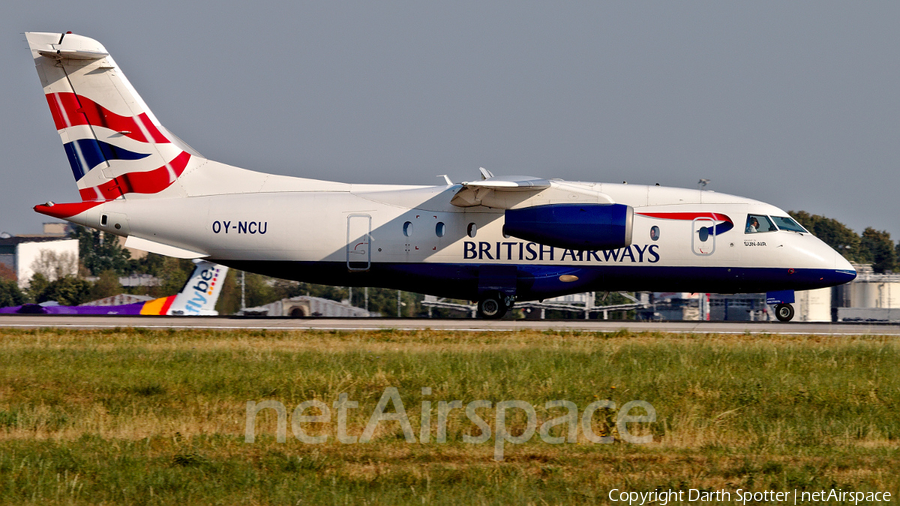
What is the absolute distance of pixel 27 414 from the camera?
11.9 m

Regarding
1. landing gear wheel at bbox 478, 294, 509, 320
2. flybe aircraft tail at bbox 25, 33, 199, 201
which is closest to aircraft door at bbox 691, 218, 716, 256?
landing gear wheel at bbox 478, 294, 509, 320

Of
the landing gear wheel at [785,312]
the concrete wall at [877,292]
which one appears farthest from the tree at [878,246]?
the landing gear wheel at [785,312]

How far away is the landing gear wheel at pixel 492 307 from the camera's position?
84.0 feet

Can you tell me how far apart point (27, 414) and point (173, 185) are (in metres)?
14.8

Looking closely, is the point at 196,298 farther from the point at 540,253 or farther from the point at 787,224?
the point at 787,224

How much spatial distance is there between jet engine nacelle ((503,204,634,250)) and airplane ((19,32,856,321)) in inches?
25.5

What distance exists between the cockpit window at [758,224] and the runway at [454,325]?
2743mm

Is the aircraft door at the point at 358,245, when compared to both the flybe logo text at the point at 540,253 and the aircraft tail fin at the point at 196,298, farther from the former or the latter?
the aircraft tail fin at the point at 196,298

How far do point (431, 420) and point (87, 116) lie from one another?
18.4 meters

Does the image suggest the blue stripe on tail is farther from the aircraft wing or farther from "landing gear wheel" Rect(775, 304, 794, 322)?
"landing gear wheel" Rect(775, 304, 794, 322)

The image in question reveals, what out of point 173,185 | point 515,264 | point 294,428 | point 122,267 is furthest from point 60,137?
point 122,267

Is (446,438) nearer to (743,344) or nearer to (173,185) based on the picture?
(743,344)

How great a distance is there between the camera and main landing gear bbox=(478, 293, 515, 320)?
25578 mm

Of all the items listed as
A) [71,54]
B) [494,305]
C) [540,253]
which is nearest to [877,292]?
[540,253]
